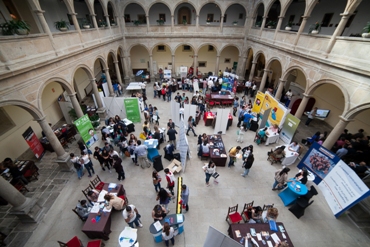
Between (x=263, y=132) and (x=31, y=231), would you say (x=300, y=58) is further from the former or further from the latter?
(x=31, y=231)

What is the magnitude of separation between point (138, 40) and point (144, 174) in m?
15.4

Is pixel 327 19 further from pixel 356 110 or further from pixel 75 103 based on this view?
pixel 75 103

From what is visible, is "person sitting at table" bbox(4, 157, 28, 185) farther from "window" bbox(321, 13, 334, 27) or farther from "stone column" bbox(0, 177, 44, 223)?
"window" bbox(321, 13, 334, 27)

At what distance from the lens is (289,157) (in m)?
9.17

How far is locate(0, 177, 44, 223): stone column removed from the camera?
20.6ft

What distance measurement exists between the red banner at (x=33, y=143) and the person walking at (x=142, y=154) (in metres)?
5.60

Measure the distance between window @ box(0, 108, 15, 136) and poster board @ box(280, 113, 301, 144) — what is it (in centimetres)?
1580

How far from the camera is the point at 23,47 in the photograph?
6941mm

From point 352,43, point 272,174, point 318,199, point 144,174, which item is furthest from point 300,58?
point 144,174

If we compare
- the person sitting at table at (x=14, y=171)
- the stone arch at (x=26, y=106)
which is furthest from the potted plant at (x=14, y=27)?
the person sitting at table at (x=14, y=171)

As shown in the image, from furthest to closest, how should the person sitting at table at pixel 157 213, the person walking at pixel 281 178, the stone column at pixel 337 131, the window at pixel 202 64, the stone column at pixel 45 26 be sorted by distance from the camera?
the window at pixel 202 64 < the stone column at pixel 337 131 < the stone column at pixel 45 26 < the person walking at pixel 281 178 < the person sitting at table at pixel 157 213

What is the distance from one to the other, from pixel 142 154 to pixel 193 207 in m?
3.52

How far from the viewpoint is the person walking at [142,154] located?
8656mm

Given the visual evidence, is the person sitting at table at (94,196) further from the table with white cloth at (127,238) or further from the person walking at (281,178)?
the person walking at (281,178)
